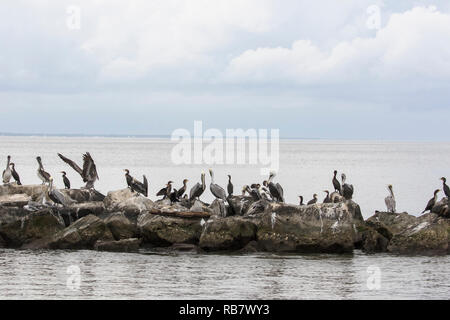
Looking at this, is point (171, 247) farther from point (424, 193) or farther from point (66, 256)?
point (424, 193)

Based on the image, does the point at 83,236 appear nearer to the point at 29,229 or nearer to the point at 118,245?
the point at 118,245

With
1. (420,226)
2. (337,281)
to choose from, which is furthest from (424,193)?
(337,281)

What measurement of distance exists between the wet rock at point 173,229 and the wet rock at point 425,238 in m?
6.24

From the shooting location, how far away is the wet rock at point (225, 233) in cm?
2378

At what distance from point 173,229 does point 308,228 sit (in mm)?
4363

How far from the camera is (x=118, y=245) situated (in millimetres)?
24234

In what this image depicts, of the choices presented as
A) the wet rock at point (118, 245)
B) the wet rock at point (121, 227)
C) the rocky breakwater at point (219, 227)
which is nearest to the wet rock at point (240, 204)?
the rocky breakwater at point (219, 227)

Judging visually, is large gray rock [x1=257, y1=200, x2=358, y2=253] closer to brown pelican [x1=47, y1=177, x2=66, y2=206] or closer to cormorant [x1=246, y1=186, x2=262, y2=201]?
cormorant [x1=246, y1=186, x2=262, y2=201]

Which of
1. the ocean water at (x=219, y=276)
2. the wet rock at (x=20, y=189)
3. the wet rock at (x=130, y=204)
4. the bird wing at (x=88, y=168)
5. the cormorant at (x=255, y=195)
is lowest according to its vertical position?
the ocean water at (x=219, y=276)

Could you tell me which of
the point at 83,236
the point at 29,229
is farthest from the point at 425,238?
the point at 29,229

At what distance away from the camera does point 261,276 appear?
20.5 metres

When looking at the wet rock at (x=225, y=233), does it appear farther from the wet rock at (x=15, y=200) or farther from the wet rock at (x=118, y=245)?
the wet rock at (x=15, y=200)
